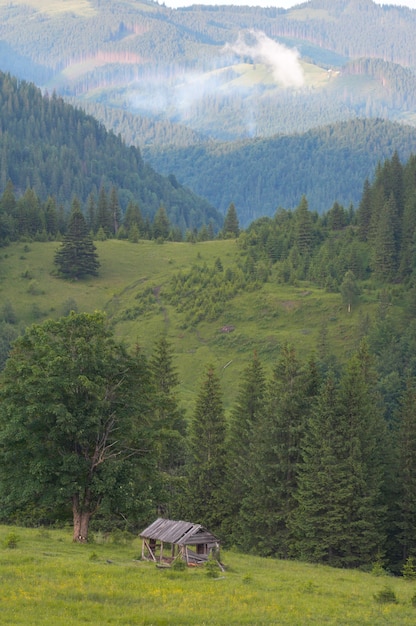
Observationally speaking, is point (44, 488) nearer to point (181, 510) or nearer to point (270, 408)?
point (270, 408)

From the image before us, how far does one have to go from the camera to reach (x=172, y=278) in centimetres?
15800

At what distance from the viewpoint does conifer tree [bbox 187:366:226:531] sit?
244 ft

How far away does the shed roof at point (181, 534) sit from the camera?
42.4 m

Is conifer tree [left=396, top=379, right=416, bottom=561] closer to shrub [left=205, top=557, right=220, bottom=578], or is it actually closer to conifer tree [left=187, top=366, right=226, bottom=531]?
conifer tree [left=187, top=366, right=226, bottom=531]

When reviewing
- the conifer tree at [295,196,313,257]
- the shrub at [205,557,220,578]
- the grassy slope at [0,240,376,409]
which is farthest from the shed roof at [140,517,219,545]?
the conifer tree at [295,196,313,257]

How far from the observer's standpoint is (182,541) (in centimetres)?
4197

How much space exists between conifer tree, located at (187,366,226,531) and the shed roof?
1192 inches

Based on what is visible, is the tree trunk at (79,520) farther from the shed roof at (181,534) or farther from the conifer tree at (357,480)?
the conifer tree at (357,480)

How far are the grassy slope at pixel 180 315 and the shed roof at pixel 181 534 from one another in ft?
203

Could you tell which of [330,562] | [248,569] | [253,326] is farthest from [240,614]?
[253,326]

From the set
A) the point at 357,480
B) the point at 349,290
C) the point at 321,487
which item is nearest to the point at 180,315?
the point at 349,290

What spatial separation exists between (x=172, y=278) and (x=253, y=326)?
26966 millimetres

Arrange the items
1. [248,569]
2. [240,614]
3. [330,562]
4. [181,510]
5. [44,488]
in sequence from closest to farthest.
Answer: [240,614]
[248,569]
[44,488]
[330,562]
[181,510]

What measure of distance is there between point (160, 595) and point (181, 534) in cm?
827
